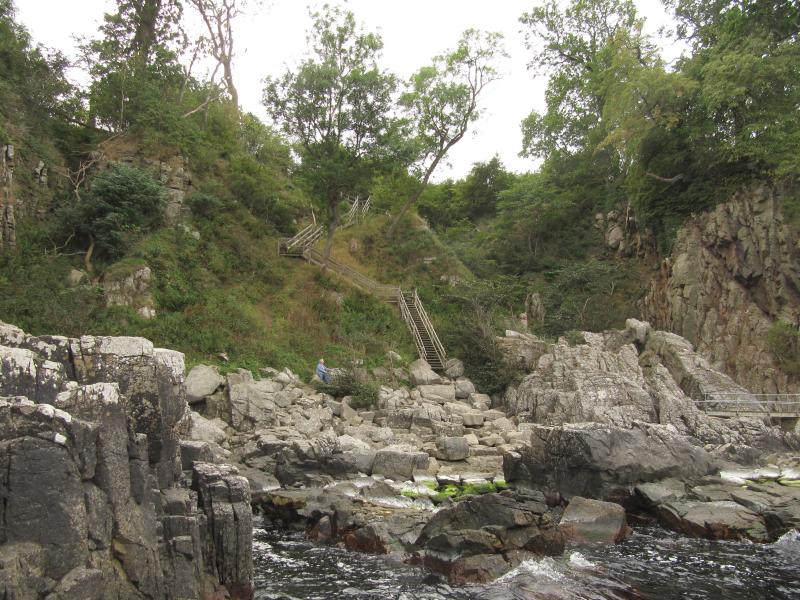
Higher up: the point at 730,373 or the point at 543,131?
the point at 543,131

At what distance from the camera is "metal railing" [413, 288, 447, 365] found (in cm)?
2677

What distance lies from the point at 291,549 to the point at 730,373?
20973 mm

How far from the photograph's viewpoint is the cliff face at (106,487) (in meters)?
5.38

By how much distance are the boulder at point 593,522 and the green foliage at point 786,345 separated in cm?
1479

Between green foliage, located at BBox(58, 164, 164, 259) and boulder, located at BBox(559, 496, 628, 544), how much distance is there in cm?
1888

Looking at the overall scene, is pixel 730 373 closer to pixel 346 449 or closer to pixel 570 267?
pixel 570 267

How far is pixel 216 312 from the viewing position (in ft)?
74.9

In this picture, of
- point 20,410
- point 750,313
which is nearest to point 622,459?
point 20,410

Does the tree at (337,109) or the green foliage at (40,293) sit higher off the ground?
the tree at (337,109)

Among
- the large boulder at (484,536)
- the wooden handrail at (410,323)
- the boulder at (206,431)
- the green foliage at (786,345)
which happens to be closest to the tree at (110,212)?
the boulder at (206,431)

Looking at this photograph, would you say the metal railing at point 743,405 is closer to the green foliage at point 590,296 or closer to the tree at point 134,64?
the green foliage at point 590,296

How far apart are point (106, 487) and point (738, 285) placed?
86.1 feet

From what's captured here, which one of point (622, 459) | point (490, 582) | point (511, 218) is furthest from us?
point (511, 218)

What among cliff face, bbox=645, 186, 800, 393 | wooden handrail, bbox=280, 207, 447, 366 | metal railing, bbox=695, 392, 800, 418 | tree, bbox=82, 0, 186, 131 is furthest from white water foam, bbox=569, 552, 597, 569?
tree, bbox=82, 0, 186, 131
